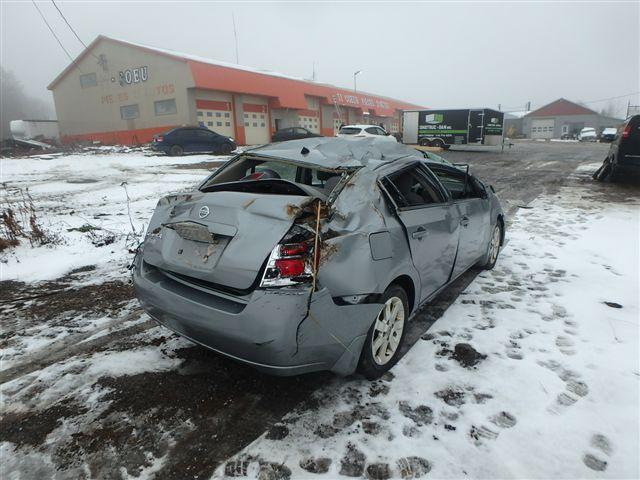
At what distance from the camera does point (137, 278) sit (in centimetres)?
294

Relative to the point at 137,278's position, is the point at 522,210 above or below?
below

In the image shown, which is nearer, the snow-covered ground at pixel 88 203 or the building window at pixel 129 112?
the snow-covered ground at pixel 88 203

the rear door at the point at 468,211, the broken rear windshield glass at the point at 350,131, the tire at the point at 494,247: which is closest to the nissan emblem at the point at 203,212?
the rear door at the point at 468,211

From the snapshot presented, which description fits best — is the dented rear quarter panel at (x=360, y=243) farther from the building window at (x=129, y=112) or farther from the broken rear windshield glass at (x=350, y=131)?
the building window at (x=129, y=112)

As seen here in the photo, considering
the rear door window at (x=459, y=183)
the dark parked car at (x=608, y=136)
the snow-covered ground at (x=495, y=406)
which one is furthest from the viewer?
the dark parked car at (x=608, y=136)

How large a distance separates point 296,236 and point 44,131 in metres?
43.4

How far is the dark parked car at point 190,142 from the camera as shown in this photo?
20188mm

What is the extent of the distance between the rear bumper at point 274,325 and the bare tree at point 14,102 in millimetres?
78239

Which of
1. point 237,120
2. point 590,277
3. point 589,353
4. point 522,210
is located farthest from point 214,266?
point 237,120

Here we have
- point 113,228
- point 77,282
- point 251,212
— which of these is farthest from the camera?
point 113,228

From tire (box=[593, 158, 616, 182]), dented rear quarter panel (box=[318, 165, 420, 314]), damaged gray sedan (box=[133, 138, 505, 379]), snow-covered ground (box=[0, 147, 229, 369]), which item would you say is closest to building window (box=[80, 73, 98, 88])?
snow-covered ground (box=[0, 147, 229, 369])

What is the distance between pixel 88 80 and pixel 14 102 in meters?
56.7

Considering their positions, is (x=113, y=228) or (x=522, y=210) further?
(x=522, y=210)

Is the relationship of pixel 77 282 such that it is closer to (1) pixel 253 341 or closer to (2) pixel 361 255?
(1) pixel 253 341
